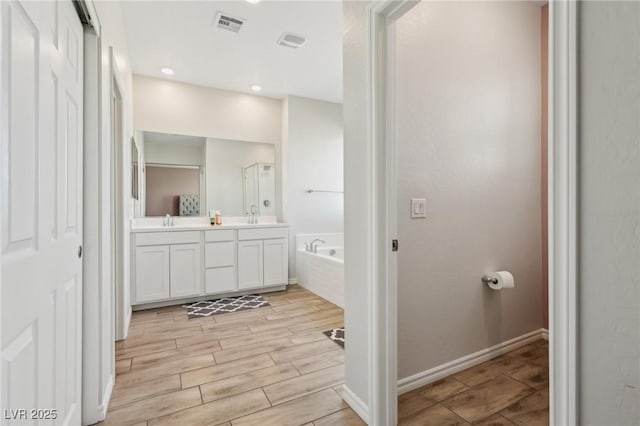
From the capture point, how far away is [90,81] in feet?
4.88

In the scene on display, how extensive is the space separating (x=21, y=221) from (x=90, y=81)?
0.98 m

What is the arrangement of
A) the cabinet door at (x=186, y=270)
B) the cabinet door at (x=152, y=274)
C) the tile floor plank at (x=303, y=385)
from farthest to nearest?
the cabinet door at (x=186, y=270)
the cabinet door at (x=152, y=274)
the tile floor plank at (x=303, y=385)

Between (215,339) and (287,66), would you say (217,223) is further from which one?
(287,66)

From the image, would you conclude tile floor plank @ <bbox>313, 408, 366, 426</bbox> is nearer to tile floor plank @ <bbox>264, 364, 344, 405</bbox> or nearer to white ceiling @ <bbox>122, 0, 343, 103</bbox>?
tile floor plank @ <bbox>264, 364, 344, 405</bbox>

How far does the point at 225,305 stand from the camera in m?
3.40

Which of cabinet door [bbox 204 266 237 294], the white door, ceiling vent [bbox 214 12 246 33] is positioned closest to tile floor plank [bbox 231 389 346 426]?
the white door

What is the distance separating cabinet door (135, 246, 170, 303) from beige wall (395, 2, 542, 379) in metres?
2.64

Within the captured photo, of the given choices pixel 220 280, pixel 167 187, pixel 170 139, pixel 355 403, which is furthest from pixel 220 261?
pixel 355 403

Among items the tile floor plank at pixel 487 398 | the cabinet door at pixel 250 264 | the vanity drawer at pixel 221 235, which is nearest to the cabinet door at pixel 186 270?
the vanity drawer at pixel 221 235

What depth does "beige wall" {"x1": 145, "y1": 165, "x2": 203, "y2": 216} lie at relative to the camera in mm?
3734

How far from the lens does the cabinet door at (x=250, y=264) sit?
3.71 metres

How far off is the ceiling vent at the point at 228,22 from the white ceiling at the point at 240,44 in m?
0.04

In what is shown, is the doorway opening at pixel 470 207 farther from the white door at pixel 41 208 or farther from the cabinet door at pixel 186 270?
the cabinet door at pixel 186 270
